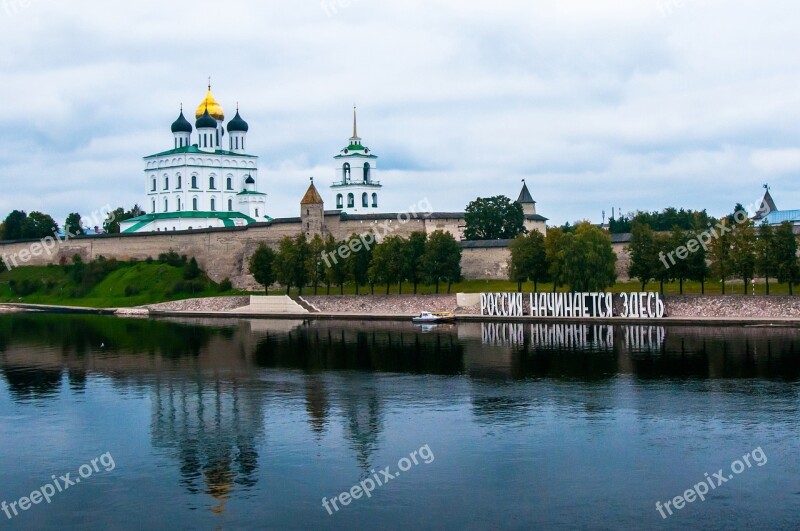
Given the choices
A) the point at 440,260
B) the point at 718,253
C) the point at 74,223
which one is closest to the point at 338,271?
the point at 440,260

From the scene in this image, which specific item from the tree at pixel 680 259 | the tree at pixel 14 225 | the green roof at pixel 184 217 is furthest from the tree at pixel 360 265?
Result: the tree at pixel 14 225

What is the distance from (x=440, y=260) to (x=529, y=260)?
206 inches

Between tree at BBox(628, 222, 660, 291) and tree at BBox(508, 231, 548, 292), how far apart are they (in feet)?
14.0

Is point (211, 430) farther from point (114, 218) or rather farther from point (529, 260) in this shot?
point (114, 218)

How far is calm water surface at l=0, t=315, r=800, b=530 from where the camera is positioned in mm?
17156

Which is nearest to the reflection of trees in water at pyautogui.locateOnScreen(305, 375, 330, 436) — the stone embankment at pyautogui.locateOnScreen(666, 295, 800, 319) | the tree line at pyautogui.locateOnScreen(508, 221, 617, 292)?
the stone embankment at pyautogui.locateOnScreen(666, 295, 800, 319)

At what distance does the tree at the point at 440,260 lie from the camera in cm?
5422

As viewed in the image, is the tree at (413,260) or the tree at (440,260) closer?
the tree at (440,260)

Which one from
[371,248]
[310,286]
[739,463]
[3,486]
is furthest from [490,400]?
[310,286]

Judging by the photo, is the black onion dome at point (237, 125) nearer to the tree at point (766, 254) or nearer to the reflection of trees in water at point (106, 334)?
the reflection of trees in water at point (106, 334)

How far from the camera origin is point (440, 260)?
5447 centimetres
